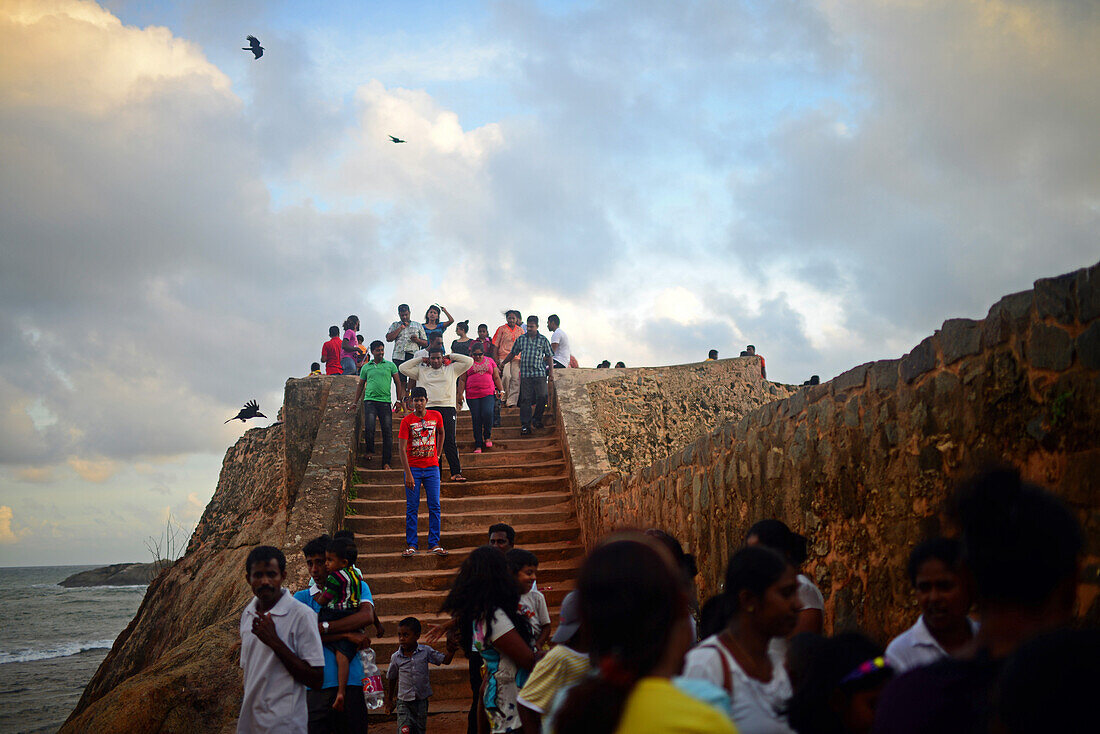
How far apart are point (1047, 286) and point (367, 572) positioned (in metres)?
7.00

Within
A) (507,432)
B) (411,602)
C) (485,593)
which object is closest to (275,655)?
(485,593)

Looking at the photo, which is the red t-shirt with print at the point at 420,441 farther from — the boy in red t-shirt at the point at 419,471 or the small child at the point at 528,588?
the small child at the point at 528,588

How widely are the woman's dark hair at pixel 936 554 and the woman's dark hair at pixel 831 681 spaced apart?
0.55 m

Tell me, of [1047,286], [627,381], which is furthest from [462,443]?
[1047,286]

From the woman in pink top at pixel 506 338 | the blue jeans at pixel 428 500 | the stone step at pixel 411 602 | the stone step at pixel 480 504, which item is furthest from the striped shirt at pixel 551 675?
the woman in pink top at pixel 506 338

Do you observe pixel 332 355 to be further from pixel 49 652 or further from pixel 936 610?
pixel 49 652

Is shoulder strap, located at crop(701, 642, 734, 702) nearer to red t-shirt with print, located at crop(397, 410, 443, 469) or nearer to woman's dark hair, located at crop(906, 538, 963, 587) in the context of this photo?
woman's dark hair, located at crop(906, 538, 963, 587)


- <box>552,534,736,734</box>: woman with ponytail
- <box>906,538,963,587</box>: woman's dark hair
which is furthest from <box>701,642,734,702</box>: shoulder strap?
<box>906,538,963,587</box>: woman's dark hair

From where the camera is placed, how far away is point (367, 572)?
8430 mm

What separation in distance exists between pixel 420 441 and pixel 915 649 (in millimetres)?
6621

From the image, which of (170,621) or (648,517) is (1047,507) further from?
(170,621)

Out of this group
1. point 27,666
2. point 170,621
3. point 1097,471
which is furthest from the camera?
point 27,666

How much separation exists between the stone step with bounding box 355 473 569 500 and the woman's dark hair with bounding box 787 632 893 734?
8129 mm

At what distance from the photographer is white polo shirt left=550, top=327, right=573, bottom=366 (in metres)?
14.1
